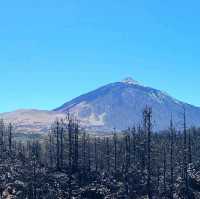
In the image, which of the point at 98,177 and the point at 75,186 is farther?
the point at 98,177

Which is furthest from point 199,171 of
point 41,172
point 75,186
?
point 41,172

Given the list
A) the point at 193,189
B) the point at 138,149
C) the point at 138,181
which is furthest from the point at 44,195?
Result: the point at 138,149

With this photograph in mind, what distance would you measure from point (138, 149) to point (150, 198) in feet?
174

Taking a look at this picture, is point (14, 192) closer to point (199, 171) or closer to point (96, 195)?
point (96, 195)

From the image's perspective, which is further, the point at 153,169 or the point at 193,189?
the point at 153,169

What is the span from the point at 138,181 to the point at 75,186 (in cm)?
1714

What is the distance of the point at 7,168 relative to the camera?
116m

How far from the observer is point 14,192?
329 feet

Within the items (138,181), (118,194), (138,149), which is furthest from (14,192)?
(138,149)

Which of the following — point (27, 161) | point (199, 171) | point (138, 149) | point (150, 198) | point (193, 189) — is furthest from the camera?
point (138, 149)

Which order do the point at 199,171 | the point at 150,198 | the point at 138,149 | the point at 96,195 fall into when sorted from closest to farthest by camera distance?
the point at 150,198 < the point at 96,195 < the point at 199,171 < the point at 138,149

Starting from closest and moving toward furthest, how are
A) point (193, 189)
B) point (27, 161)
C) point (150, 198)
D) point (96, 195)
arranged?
1. point (150, 198)
2. point (96, 195)
3. point (193, 189)
4. point (27, 161)

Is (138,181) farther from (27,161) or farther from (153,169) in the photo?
(27,161)

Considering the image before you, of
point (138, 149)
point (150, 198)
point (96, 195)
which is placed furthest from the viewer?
point (138, 149)
